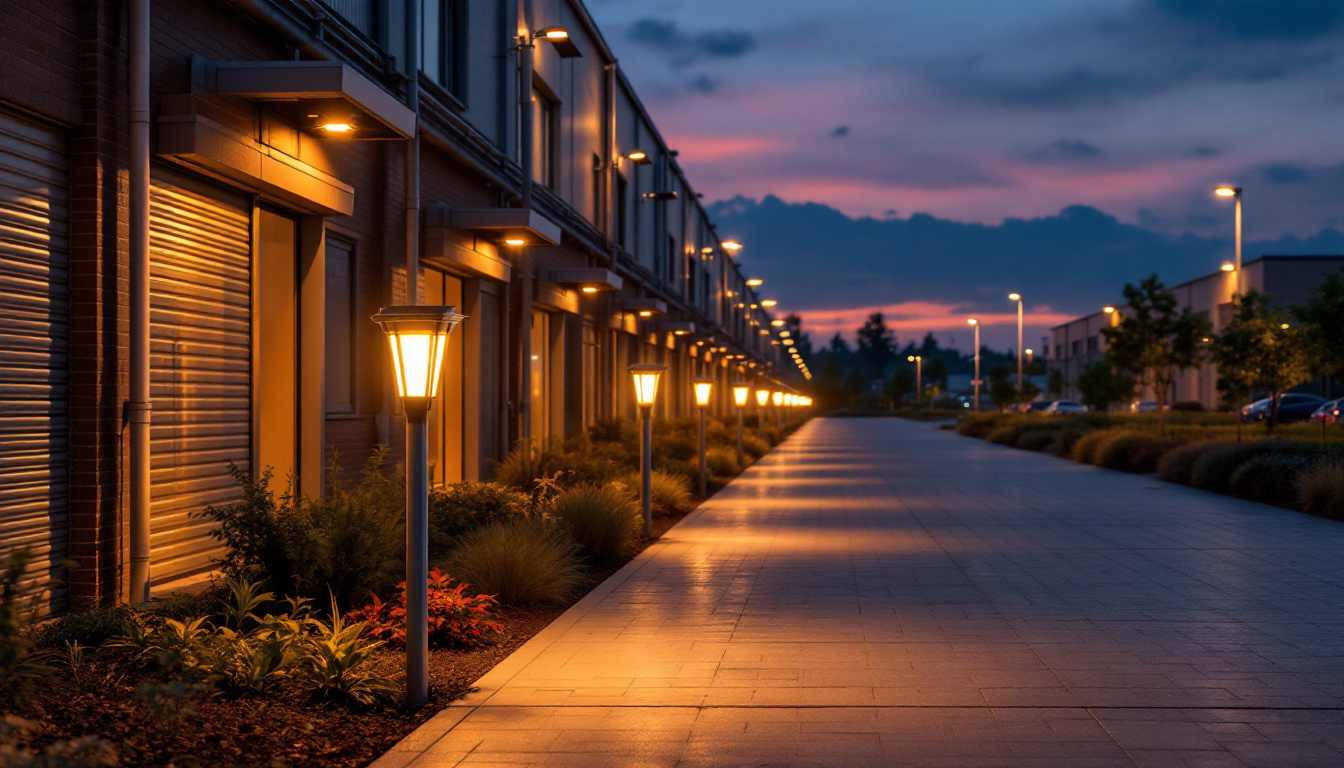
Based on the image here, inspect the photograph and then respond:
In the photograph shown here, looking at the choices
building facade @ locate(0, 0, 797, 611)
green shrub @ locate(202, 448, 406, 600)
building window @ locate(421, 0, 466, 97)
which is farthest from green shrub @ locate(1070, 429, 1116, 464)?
green shrub @ locate(202, 448, 406, 600)

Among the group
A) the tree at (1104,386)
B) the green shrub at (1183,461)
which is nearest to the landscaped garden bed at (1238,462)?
the green shrub at (1183,461)

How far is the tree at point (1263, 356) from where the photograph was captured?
27578 mm

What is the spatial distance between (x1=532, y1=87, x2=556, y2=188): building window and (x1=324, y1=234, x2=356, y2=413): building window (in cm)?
844

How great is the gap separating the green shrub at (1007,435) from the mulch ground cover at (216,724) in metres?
37.1

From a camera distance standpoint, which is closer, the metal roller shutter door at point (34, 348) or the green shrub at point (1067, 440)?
the metal roller shutter door at point (34, 348)

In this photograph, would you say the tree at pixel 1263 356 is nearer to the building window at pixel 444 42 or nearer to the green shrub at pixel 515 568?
the building window at pixel 444 42

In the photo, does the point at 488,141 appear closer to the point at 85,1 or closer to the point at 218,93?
the point at 218,93

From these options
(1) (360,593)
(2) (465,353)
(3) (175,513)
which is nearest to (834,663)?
(1) (360,593)

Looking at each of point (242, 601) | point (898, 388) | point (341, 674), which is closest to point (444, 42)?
point (242, 601)

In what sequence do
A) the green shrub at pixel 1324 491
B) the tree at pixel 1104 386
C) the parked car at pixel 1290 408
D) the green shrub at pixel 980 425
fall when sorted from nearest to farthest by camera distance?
the green shrub at pixel 1324 491, the green shrub at pixel 980 425, the tree at pixel 1104 386, the parked car at pixel 1290 408

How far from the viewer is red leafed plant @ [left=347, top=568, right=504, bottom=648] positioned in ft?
24.6

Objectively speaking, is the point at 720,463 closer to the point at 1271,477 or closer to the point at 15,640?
the point at 1271,477

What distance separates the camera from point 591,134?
1022 inches

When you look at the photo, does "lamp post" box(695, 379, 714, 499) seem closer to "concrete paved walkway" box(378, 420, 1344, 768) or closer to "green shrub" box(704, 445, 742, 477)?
"green shrub" box(704, 445, 742, 477)
